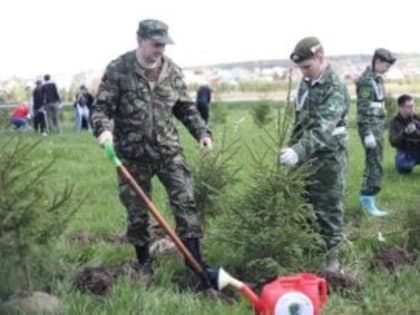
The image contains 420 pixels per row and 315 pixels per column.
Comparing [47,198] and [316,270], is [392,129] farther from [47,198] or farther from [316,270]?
[47,198]

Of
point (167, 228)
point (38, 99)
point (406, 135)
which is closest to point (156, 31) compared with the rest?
point (167, 228)

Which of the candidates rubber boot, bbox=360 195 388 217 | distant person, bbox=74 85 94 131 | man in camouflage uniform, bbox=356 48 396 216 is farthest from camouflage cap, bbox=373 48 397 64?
distant person, bbox=74 85 94 131

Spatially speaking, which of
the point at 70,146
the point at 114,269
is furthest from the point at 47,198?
the point at 70,146

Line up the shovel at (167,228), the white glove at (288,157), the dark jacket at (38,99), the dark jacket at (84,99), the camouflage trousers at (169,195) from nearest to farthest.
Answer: the shovel at (167,228) < the white glove at (288,157) < the camouflage trousers at (169,195) < the dark jacket at (38,99) < the dark jacket at (84,99)

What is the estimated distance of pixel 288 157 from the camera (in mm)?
5871

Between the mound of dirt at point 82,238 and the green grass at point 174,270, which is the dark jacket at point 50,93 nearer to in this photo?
the green grass at point 174,270

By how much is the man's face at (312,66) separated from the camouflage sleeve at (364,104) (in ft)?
9.23

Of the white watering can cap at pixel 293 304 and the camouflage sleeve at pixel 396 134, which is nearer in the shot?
the white watering can cap at pixel 293 304

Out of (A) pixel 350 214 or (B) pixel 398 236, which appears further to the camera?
(A) pixel 350 214

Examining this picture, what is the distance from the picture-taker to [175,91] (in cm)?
648

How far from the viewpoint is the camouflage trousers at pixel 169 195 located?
21.0ft

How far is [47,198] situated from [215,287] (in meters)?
1.31

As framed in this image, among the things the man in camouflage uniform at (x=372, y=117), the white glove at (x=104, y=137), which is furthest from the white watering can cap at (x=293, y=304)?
the man in camouflage uniform at (x=372, y=117)

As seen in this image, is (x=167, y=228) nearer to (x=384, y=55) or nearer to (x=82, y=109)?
(x=384, y=55)
